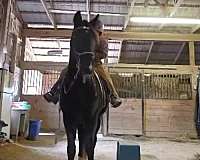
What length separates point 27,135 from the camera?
21.6 ft

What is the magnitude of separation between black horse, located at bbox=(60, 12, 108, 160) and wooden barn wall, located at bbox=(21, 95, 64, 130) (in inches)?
218

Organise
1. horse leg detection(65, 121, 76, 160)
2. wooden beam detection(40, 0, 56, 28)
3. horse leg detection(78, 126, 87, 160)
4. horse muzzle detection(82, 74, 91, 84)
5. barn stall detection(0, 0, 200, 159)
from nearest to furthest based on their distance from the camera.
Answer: horse muzzle detection(82, 74, 91, 84), horse leg detection(65, 121, 76, 160), horse leg detection(78, 126, 87, 160), wooden beam detection(40, 0, 56, 28), barn stall detection(0, 0, 200, 159)

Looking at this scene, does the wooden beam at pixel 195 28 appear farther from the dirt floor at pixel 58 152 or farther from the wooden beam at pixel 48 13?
the wooden beam at pixel 48 13

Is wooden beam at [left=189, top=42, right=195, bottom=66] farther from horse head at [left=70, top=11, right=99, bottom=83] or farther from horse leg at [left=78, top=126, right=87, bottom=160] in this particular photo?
horse head at [left=70, top=11, right=99, bottom=83]

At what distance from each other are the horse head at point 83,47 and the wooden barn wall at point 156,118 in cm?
568

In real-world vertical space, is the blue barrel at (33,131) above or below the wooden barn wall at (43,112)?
below

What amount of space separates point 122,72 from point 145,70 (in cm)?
66

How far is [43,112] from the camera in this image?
8.35 metres

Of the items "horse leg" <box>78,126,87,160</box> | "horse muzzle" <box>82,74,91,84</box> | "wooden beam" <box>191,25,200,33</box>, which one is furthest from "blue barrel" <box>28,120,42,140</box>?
"wooden beam" <box>191,25,200,33</box>

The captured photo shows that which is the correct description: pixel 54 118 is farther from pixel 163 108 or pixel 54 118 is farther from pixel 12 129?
pixel 163 108

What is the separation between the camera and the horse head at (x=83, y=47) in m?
2.34

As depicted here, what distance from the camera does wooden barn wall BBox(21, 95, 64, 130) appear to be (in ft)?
27.3

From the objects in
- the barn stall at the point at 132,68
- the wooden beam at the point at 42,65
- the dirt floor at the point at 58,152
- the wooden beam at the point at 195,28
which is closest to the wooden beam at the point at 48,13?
the barn stall at the point at 132,68

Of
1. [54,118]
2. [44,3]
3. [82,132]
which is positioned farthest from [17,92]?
[82,132]
